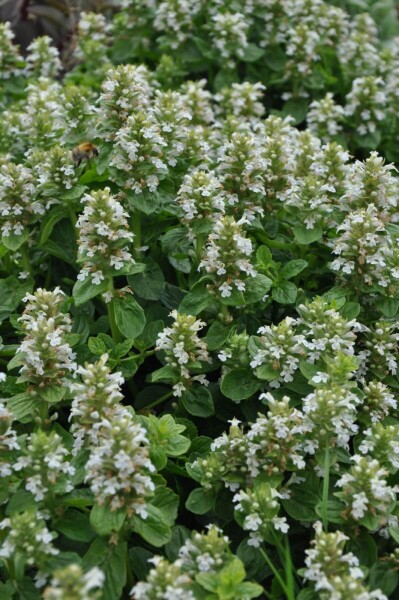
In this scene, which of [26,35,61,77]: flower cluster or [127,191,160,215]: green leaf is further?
[26,35,61,77]: flower cluster

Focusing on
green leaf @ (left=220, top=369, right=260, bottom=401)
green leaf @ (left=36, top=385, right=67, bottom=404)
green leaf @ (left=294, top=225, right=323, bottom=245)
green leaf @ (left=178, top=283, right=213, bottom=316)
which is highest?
green leaf @ (left=294, top=225, right=323, bottom=245)

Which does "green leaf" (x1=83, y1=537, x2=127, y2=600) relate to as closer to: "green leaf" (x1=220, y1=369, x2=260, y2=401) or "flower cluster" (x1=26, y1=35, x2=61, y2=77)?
"green leaf" (x1=220, y1=369, x2=260, y2=401)

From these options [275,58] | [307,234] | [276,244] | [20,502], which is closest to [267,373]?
[307,234]

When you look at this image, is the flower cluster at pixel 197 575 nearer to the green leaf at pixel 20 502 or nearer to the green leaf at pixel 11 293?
the green leaf at pixel 20 502

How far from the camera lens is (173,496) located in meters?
2.72

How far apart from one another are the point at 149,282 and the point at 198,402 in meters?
0.58

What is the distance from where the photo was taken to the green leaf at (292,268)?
3.42 meters

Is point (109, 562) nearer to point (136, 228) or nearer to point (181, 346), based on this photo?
point (181, 346)

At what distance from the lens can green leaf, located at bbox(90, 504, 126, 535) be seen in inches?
95.6

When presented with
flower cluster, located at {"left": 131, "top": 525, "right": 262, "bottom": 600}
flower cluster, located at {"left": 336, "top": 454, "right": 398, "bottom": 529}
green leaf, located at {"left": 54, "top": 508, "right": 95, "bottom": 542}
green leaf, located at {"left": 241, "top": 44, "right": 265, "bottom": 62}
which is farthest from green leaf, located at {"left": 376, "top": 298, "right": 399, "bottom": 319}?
green leaf, located at {"left": 241, "top": 44, "right": 265, "bottom": 62}

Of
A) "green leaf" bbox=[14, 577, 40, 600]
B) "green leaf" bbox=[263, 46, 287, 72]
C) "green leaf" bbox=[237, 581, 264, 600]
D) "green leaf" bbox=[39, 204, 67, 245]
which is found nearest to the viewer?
"green leaf" bbox=[237, 581, 264, 600]

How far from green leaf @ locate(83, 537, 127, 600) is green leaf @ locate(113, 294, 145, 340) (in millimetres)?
836

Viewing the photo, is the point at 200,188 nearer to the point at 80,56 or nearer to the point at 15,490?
the point at 15,490

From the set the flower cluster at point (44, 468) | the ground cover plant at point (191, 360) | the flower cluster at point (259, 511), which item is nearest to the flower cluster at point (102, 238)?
the ground cover plant at point (191, 360)
